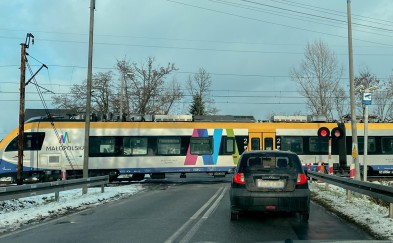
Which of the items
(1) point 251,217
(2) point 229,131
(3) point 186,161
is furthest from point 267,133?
(1) point 251,217

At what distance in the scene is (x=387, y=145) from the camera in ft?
85.2

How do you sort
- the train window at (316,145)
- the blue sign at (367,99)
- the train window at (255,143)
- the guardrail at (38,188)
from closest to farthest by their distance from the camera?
the guardrail at (38,188) → the blue sign at (367,99) → the train window at (255,143) → the train window at (316,145)

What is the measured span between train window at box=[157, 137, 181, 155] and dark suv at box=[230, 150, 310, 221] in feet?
50.0

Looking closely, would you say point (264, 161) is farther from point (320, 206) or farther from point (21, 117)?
point (21, 117)

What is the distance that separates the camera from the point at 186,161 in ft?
80.9

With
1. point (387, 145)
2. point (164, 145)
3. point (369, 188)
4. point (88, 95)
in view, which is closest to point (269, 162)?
point (369, 188)

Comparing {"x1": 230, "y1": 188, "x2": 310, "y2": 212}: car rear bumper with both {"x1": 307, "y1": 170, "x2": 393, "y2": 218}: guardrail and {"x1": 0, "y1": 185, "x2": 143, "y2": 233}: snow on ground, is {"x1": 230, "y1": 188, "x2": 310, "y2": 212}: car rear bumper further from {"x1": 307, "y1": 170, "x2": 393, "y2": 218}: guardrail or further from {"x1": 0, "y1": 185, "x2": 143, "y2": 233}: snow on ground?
{"x1": 0, "y1": 185, "x2": 143, "y2": 233}: snow on ground

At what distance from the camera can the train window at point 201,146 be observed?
81.5 feet

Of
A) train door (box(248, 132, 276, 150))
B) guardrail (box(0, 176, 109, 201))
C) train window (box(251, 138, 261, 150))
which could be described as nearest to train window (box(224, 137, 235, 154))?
train door (box(248, 132, 276, 150))

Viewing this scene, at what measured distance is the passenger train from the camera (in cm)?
2406

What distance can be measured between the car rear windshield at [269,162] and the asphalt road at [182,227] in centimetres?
122

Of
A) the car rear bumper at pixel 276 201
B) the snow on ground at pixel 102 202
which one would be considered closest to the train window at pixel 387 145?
the snow on ground at pixel 102 202

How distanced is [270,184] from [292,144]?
1670 centimetres

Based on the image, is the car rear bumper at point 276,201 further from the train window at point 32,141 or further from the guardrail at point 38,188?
the train window at point 32,141
